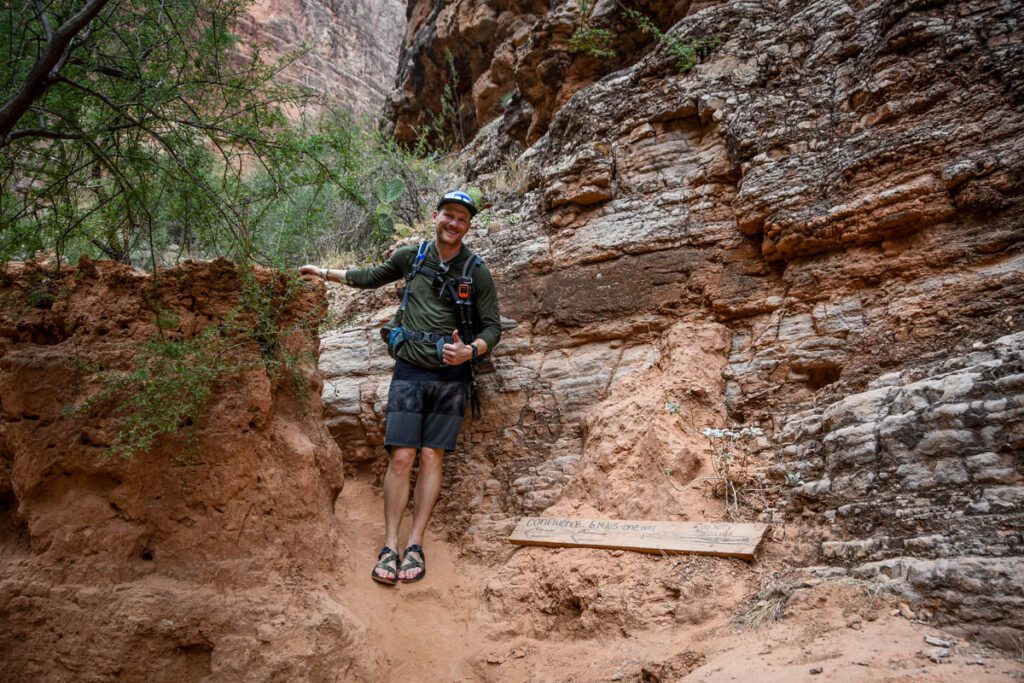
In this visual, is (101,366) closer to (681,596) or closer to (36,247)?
(36,247)

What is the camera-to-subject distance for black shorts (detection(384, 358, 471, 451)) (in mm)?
4395

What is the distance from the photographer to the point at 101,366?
3.57m

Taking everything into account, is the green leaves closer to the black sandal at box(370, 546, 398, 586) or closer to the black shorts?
the black shorts

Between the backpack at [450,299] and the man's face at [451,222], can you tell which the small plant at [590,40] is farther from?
the backpack at [450,299]

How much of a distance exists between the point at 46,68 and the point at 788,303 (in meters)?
4.09

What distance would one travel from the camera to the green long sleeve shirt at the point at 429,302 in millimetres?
4461

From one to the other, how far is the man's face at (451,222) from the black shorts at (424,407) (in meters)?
0.86

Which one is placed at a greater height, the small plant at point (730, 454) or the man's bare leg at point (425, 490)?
the small plant at point (730, 454)

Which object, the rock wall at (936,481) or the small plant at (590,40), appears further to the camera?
the small plant at (590,40)

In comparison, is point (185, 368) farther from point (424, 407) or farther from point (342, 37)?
point (342, 37)

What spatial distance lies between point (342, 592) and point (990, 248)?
3990mm

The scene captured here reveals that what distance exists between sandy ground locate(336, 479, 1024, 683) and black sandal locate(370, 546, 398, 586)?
40 millimetres

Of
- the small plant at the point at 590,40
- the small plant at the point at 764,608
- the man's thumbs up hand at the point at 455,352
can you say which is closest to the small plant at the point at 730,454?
the small plant at the point at 764,608

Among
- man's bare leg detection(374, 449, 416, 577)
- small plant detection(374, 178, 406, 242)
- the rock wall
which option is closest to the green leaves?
small plant detection(374, 178, 406, 242)
